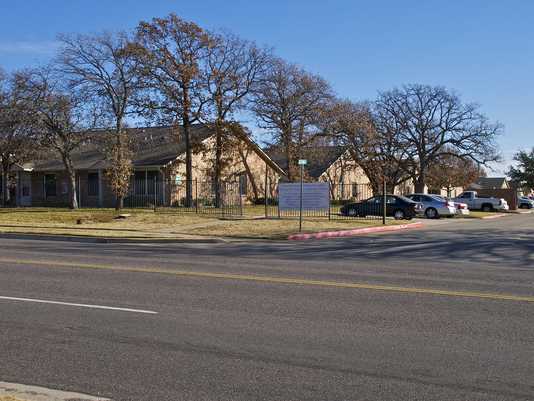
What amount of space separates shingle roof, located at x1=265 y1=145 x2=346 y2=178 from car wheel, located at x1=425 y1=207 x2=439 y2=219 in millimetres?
11382

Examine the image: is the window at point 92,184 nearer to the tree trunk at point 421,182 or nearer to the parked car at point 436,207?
the parked car at point 436,207

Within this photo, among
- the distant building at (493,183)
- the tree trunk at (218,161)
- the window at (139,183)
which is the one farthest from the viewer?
the distant building at (493,183)

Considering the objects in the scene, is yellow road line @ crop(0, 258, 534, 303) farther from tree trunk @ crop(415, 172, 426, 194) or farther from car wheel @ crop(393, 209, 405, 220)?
tree trunk @ crop(415, 172, 426, 194)

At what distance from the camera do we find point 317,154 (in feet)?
156

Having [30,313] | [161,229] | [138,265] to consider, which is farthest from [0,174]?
[30,313]

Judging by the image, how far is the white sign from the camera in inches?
1073

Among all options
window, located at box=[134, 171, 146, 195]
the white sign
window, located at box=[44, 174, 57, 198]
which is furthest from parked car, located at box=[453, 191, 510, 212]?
window, located at box=[44, 174, 57, 198]

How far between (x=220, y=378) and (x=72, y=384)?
125cm

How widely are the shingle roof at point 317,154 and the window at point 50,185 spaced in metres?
16.0

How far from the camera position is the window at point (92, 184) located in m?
43.7

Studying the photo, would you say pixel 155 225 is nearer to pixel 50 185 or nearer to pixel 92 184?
pixel 92 184

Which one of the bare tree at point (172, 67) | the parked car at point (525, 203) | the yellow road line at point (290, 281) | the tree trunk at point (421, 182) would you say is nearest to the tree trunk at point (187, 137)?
the bare tree at point (172, 67)

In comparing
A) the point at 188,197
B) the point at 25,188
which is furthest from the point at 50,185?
the point at 188,197

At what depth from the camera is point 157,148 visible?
148 ft
